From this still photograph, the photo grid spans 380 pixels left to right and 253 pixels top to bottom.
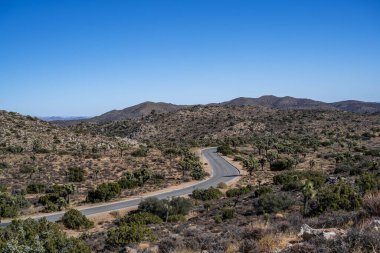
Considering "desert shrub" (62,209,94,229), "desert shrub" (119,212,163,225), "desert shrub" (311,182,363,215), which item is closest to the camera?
"desert shrub" (311,182,363,215)

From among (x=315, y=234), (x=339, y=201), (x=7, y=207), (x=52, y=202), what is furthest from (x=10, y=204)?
(x=315, y=234)

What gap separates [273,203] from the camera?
87.7 feet

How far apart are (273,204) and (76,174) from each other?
31416 mm

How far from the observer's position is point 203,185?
4791cm

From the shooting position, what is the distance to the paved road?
33.8m

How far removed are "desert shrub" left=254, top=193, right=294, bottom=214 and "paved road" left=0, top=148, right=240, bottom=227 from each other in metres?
14.6

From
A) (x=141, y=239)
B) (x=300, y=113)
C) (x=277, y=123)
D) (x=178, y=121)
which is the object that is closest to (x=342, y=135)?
(x=277, y=123)

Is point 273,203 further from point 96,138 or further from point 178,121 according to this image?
point 178,121

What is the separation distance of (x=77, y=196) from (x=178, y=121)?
102 m

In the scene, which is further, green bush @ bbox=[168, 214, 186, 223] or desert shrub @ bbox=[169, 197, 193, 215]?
desert shrub @ bbox=[169, 197, 193, 215]

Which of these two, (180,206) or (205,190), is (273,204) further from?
(205,190)

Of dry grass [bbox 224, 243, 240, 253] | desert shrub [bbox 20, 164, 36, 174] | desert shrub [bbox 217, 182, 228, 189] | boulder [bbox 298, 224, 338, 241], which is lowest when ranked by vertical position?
desert shrub [bbox 217, 182, 228, 189]

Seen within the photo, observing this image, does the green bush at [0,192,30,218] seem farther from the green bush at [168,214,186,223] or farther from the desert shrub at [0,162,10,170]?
the desert shrub at [0,162,10,170]

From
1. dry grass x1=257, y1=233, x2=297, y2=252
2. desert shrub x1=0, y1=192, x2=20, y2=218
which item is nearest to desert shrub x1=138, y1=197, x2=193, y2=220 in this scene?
desert shrub x1=0, y1=192, x2=20, y2=218
